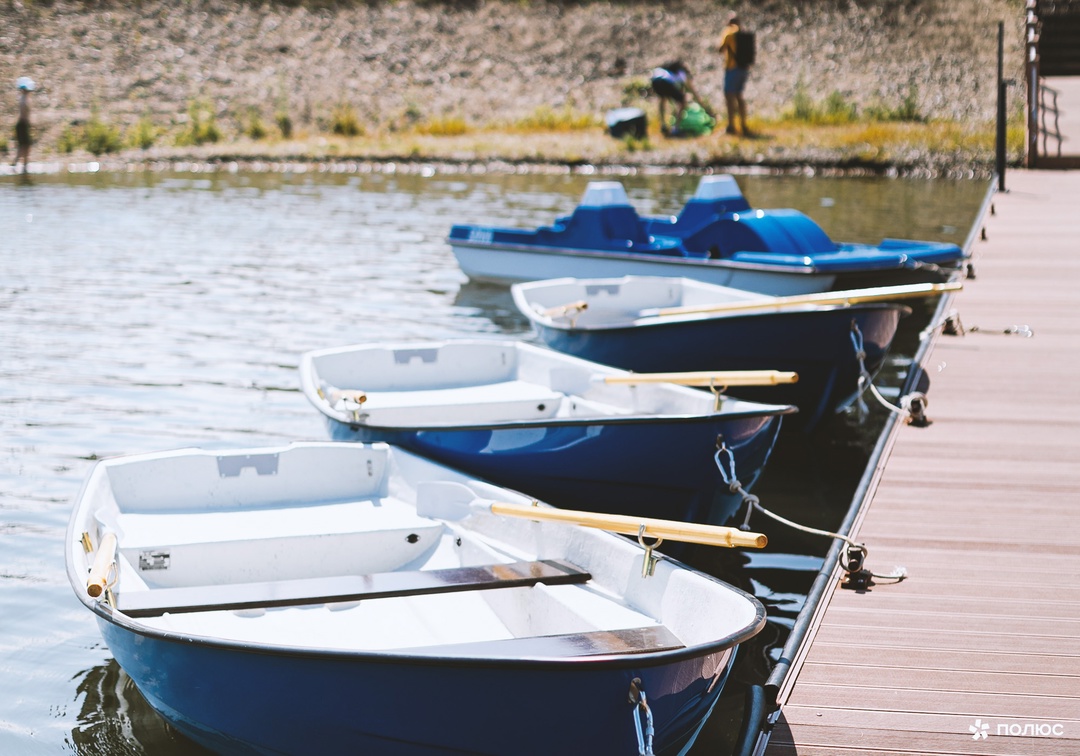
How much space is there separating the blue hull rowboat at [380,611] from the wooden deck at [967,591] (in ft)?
2.02

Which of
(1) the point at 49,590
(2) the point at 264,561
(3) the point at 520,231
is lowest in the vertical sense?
(1) the point at 49,590

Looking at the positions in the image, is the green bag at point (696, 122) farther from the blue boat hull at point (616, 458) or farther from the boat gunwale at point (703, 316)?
the blue boat hull at point (616, 458)

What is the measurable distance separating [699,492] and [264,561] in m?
2.27

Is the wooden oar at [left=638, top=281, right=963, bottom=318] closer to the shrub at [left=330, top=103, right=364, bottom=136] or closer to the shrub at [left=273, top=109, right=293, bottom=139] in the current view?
the shrub at [left=330, top=103, right=364, bottom=136]

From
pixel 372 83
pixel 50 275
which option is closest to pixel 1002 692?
pixel 50 275

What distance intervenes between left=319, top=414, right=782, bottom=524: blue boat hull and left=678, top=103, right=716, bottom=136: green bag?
22266 millimetres

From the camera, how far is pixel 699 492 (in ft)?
20.7

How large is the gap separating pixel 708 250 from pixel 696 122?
55.2 feet

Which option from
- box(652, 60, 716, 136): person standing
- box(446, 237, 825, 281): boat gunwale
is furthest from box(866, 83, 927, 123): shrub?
box(446, 237, 825, 281): boat gunwale

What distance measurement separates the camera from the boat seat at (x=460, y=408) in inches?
305

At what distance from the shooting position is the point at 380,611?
517 centimetres

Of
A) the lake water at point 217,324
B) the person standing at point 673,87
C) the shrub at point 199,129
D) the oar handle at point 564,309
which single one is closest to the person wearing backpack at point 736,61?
the person standing at point 673,87

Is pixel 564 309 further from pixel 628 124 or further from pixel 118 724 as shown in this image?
pixel 628 124

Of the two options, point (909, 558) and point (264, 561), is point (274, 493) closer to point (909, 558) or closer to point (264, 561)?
point (264, 561)
